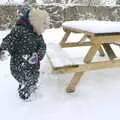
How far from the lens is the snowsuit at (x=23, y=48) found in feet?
10.7

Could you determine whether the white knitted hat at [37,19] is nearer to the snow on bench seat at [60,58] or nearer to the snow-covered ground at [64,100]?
the snow on bench seat at [60,58]

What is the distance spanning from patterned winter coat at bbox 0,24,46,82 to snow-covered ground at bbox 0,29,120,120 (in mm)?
330

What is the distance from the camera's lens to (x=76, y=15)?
9695mm

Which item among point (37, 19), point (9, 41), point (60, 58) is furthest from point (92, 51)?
point (9, 41)

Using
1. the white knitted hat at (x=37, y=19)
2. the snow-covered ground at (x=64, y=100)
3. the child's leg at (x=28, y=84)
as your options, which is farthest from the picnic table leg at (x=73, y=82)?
the white knitted hat at (x=37, y=19)

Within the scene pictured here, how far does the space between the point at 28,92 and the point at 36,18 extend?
34.0 inches

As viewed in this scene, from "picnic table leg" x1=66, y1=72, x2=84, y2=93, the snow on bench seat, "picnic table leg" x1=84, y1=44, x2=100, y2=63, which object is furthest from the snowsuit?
"picnic table leg" x1=84, y1=44, x2=100, y2=63

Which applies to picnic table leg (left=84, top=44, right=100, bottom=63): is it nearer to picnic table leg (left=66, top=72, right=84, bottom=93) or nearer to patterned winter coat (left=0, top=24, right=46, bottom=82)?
picnic table leg (left=66, top=72, right=84, bottom=93)

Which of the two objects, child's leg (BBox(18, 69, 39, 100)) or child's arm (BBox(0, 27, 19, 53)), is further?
child's leg (BBox(18, 69, 39, 100))

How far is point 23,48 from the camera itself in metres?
3.30

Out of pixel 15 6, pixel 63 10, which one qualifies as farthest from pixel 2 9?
pixel 63 10

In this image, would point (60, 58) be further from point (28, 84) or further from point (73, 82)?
point (28, 84)

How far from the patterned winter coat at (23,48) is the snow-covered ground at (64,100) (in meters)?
0.33

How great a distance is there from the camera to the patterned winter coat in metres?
3.27
